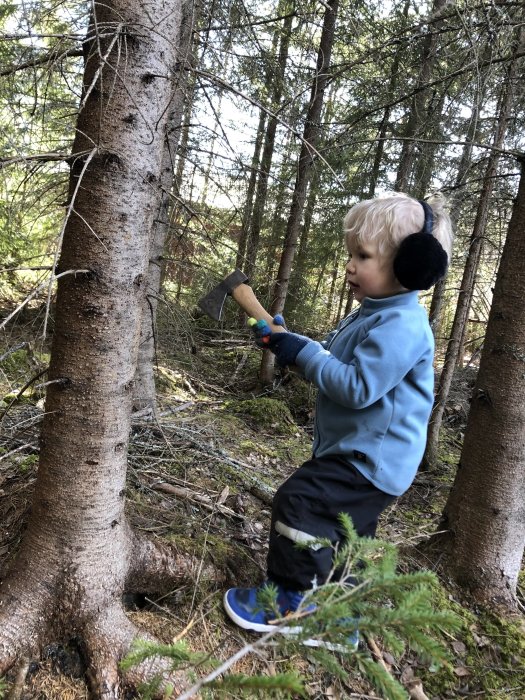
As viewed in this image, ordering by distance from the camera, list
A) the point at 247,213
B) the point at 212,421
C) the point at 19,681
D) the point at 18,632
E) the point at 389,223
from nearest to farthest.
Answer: the point at 19,681 → the point at 18,632 → the point at 389,223 → the point at 212,421 → the point at 247,213

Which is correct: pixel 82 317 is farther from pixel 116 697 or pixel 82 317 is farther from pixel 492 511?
pixel 492 511

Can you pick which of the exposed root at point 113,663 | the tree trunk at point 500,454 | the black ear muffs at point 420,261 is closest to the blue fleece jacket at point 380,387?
the black ear muffs at point 420,261

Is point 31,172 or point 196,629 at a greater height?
point 31,172

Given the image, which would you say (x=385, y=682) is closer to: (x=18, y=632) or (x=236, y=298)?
(x=18, y=632)

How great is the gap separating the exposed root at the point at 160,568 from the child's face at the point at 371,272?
1.58 meters

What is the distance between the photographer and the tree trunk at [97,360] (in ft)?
5.45

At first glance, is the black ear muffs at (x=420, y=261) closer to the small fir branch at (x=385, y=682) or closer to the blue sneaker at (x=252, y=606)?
the small fir branch at (x=385, y=682)

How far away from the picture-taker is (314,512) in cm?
204

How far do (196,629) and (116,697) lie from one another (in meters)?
0.44

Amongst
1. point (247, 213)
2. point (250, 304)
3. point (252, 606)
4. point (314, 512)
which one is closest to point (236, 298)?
Result: point (250, 304)

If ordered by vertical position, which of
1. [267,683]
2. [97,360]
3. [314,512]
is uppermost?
[97,360]

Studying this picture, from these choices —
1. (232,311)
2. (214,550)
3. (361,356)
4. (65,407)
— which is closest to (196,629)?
(214,550)

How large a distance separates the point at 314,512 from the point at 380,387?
2.12ft

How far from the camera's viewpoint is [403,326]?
192 centimetres
